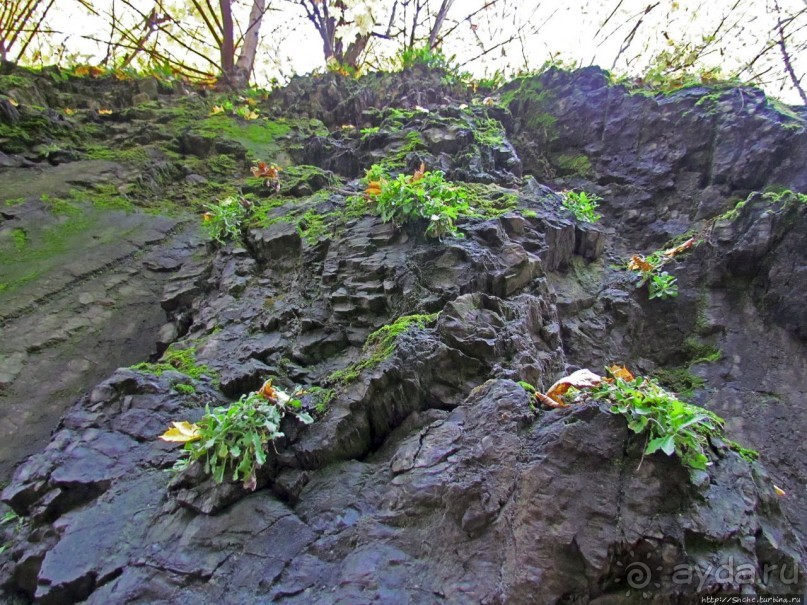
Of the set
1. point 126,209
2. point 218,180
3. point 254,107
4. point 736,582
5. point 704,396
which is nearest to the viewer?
point 736,582

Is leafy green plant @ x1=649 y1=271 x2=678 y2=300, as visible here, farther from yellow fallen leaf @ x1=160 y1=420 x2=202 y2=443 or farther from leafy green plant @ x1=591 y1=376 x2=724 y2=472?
yellow fallen leaf @ x1=160 y1=420 x2=202 y2=443

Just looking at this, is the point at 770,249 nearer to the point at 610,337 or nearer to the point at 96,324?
the point at 610,337

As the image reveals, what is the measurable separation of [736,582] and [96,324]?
624cm

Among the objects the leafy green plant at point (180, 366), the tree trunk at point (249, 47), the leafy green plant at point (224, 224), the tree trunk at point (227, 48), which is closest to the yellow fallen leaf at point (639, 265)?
the leafy green plant at point (180, 366)

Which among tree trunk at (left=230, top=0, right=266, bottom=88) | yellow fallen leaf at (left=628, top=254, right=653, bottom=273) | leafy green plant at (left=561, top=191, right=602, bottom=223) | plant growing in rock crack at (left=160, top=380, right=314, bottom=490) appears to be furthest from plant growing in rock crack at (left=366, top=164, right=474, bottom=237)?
tree trunk at (left=230, top=0, right=266, bottom=88)

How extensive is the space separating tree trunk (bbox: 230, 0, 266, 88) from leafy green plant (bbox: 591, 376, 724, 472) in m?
12.5

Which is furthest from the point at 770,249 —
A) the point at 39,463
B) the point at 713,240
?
the point at 39,463

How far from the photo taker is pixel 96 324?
5.57 metres

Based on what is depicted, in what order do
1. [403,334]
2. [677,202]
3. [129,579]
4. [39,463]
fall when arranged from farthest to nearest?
[677,202] → [403,334] → [39,463] → [129,579]

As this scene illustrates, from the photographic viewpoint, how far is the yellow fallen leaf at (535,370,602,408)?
122 inches

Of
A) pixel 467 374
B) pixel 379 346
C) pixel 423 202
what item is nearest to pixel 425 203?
pixel 423 202

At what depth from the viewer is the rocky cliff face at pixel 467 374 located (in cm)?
252

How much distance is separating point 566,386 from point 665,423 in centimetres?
73

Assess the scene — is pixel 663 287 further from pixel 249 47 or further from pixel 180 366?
pixel 249 47
